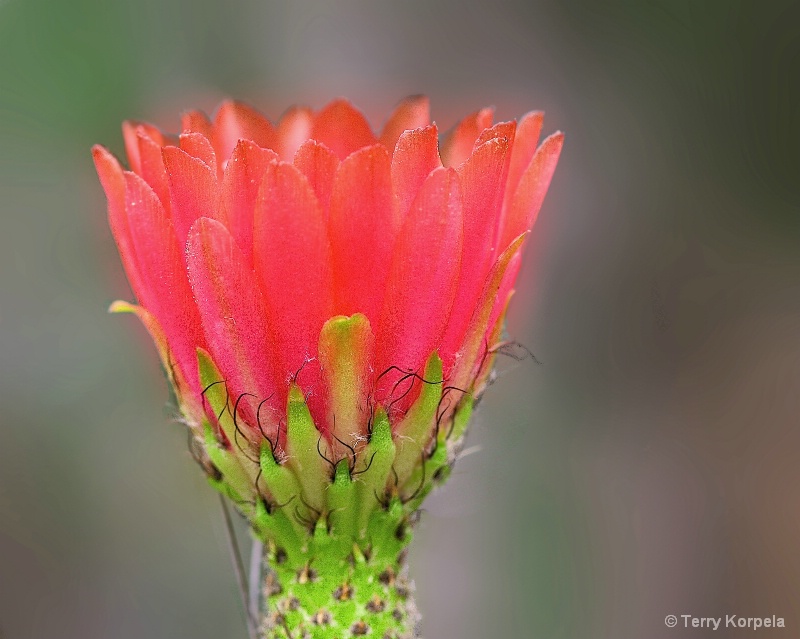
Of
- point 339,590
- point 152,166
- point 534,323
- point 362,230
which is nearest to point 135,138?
point 152,166

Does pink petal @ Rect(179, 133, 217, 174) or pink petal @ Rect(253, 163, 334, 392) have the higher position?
pink petal @ Rect(179, 133, 217, 174)

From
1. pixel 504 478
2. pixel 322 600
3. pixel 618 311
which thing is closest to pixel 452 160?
pixel 322 600

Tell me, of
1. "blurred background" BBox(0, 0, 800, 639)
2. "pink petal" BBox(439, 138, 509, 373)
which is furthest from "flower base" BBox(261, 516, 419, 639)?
"blurred background" BBox(0, 0, 800, 639)

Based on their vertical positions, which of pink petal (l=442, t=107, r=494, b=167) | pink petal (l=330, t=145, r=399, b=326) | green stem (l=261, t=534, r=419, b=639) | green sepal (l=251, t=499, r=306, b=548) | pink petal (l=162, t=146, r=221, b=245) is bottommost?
green stem (l=261, t=534, r=419, b=639)

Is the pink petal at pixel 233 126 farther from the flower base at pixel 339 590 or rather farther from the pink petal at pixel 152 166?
the flower base at pixel 339 590

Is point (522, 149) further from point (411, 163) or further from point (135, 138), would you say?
point (135, 138)

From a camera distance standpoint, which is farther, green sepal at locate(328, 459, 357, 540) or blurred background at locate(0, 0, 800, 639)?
blurred background at locate(0, 0, 800, 639)

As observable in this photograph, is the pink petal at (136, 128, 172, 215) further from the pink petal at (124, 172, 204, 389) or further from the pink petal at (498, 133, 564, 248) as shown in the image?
the pink petal at (498, 133, 564, 248)

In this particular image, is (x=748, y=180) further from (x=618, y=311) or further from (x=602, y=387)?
(x=602, y=387)
